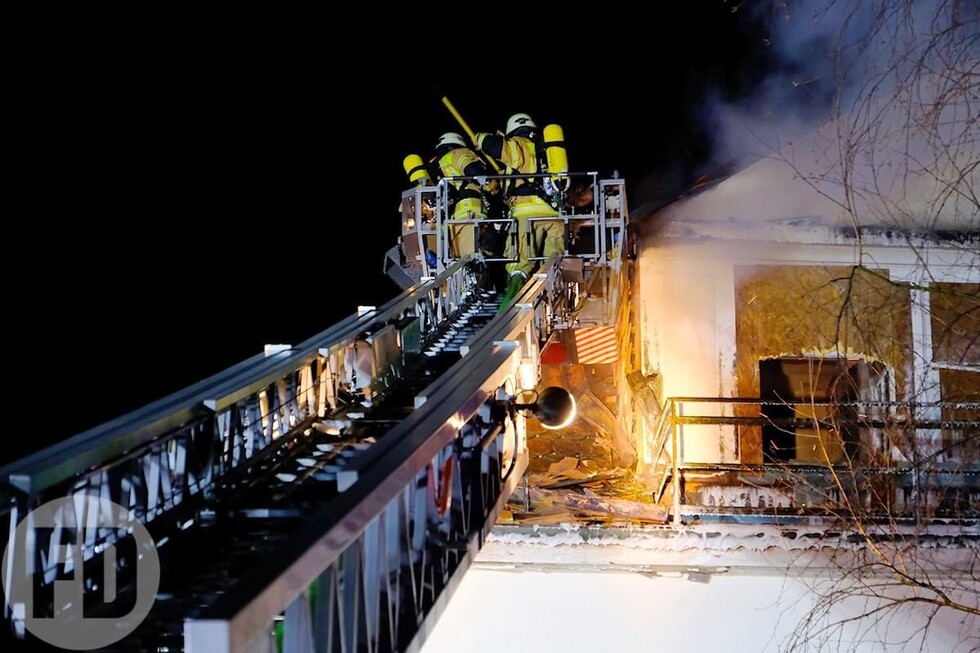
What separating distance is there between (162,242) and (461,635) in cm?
1354

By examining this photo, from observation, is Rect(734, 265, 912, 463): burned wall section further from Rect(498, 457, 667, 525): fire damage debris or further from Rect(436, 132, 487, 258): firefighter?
Rect(436, 132, 487, 258): firefighter

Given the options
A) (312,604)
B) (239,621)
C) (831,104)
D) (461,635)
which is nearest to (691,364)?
(831,104)

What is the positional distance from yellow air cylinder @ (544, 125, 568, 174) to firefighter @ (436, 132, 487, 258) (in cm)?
88

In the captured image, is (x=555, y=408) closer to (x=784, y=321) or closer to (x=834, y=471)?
(x=834, y=471)

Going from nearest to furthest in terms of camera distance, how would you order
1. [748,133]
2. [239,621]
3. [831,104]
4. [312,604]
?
[239,621]
[312,604]
[831,104]
[748,133]

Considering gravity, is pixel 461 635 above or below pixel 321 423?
below

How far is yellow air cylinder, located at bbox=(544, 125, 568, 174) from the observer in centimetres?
1035

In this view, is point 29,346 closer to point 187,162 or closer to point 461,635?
point 187,162

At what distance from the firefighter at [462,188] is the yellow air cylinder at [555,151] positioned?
34.8 inches

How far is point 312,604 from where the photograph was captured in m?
3.02

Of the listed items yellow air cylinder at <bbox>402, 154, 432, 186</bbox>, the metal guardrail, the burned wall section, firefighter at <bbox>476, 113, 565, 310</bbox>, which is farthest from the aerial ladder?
yellow air cylinder at <bbox>402, 154, 432, 186</bbox>

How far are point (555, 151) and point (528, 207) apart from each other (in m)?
0.81

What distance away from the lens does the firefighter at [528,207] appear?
33.7 ft

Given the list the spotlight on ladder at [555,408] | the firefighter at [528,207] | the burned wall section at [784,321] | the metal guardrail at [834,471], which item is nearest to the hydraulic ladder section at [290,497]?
the spotlight on ladder at [555,408]
